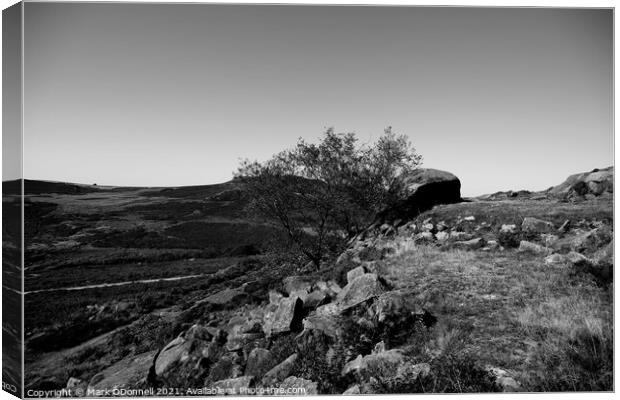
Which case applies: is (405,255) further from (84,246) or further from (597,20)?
(84,246)

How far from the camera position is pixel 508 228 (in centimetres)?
1777

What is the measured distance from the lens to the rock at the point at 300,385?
8.39m

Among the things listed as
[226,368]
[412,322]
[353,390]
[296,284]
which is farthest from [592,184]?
[226,368]

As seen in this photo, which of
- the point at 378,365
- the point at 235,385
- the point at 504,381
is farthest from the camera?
Answer: the point at 235,385

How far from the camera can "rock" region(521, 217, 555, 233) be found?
1695 cm

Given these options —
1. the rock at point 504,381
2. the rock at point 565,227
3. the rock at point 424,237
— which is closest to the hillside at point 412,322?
the rock at point 504,381

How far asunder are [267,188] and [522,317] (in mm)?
17120

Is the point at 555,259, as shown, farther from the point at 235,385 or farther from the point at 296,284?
the point at 235,385

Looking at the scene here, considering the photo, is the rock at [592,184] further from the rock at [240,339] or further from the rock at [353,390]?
the rock at [240,339]

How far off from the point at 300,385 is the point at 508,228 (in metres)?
13.4

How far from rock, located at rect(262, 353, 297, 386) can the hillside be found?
3 centimetres

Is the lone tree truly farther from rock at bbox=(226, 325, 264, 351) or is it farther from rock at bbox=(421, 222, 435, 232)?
rock at bbox=(226, 325, 264, 351)

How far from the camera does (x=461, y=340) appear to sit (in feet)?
26.7

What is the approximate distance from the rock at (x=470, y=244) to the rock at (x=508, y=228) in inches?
79.3
